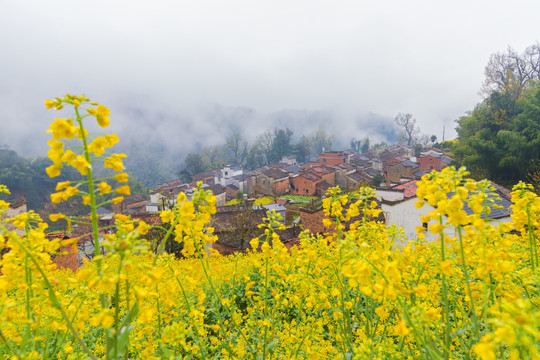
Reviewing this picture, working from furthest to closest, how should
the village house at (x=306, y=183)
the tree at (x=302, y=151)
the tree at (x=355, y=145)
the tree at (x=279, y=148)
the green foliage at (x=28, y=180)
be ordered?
the tree at (x=355, y=145), the tree at (x=302, y=151), the tree at (x=279, y=148), the village house at (x=306, y=183), the green foliage at (x=28, y=180)

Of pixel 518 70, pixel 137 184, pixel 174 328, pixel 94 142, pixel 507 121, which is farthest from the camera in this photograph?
pixel 137 184

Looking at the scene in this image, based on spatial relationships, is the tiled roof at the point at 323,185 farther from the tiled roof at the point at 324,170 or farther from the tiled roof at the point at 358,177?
the tiled roof at the point at 358,177

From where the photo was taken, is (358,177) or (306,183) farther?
(358,177)

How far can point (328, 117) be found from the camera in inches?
7510

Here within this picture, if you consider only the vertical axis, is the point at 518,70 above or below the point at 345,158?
above

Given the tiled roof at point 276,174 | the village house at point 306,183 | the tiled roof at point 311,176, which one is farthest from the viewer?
the tiled roof at point 276,174

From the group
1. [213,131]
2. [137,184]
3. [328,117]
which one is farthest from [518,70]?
[328,117]

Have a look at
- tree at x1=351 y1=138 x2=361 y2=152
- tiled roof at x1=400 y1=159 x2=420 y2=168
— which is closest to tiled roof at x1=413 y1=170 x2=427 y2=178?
tiled roof at x1=400 y1=159 x2=420 y2=168

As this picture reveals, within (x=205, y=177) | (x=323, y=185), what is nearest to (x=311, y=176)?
(x=323, y=185)

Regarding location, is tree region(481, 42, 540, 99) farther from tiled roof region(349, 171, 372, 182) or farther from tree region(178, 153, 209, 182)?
tree region(178, 153, 209, 182)

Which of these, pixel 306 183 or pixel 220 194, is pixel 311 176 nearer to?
pixel 306 183

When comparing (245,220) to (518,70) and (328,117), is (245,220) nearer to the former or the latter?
(518,70)

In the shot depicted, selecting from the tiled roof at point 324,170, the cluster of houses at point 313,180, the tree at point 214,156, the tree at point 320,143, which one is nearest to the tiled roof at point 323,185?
the cluster of houses at point 313,180

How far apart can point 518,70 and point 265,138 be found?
5903 cm
